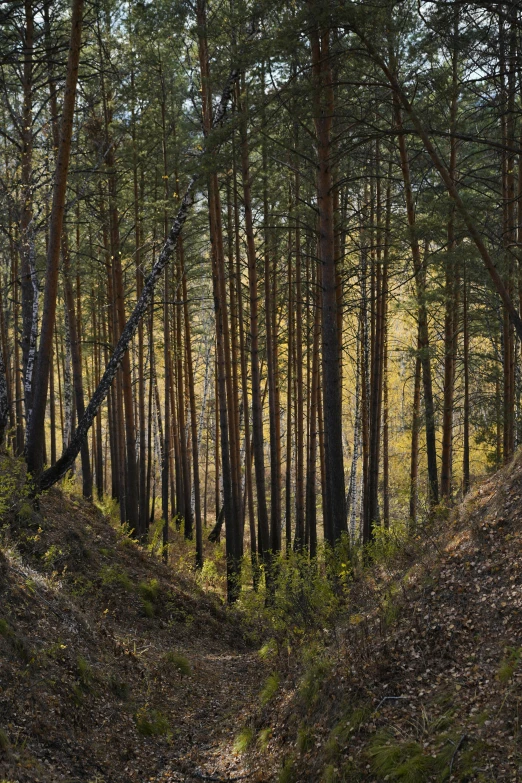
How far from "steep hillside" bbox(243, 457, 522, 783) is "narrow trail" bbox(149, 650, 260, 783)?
370 mm

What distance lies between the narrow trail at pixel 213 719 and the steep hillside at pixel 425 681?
370 millimetres

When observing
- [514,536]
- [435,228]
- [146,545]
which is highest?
[435,228]

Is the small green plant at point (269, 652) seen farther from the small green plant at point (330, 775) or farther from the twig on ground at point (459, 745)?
the twig on ground at point (459, 745)

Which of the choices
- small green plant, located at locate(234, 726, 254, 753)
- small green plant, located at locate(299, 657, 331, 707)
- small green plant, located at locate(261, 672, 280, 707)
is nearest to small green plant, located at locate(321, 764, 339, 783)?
small green plant, located at locate(299, 657, 331, 707)

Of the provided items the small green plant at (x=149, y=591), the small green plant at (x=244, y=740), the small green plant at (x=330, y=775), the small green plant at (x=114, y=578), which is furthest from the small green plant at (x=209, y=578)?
the small green plant at (x=330, y=775)

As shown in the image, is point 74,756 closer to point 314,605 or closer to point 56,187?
point 314,605

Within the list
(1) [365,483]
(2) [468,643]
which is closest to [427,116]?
(2) [468,643]

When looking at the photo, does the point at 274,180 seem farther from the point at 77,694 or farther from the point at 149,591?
the point at 77,694

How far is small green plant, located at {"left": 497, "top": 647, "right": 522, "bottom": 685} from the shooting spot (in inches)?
193

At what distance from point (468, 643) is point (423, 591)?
1.03m

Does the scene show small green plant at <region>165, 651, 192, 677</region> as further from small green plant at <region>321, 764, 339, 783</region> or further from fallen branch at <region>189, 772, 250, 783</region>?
small green plant at <region>321, 764, 339, 783</region>

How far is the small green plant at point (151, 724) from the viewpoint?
6.46 m

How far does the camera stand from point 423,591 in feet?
21.6

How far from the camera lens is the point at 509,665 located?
4988mm
